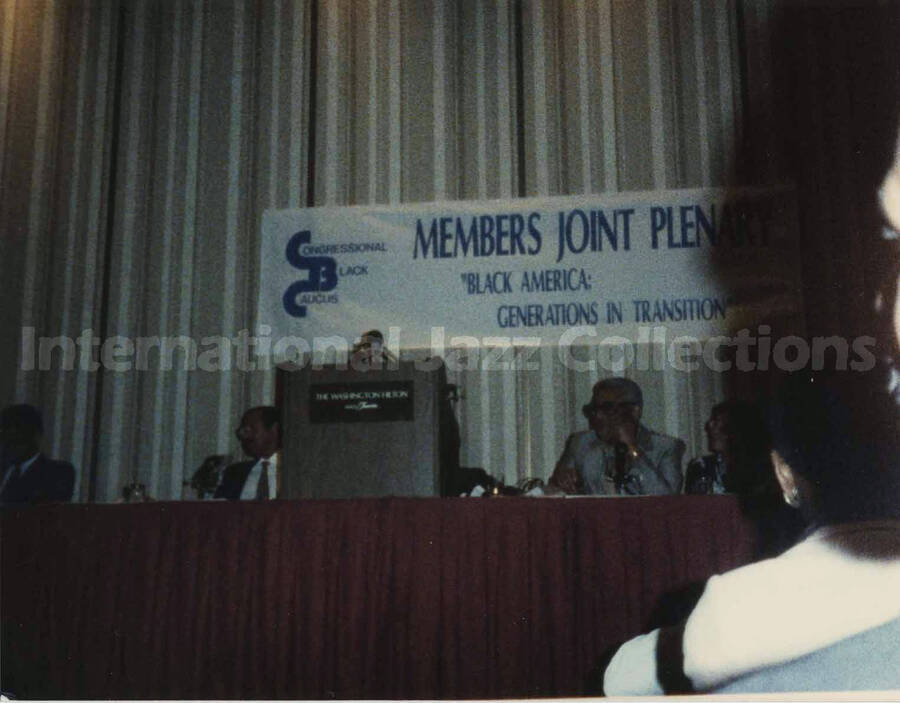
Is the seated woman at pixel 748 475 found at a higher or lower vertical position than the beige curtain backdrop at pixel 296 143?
lower

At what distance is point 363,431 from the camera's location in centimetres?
234

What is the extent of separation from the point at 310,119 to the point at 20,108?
1.49 m

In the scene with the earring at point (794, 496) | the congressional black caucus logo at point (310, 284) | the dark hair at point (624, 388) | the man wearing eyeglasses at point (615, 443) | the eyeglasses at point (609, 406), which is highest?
the congressional black caucus logo at point (310, 284)

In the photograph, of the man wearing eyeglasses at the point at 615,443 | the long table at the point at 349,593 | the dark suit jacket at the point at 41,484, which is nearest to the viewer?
the long table at the point at 349,593

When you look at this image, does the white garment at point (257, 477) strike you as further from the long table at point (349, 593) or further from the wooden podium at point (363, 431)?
the long table at point (349, 593)

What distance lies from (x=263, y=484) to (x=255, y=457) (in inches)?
9.6

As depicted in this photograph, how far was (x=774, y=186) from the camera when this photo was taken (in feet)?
12.5

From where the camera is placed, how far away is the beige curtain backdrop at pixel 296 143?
4016 millimetres

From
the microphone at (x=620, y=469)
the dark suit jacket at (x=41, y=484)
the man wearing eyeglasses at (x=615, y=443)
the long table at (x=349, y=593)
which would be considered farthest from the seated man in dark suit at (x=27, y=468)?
the microphone at (x=620, y=469)

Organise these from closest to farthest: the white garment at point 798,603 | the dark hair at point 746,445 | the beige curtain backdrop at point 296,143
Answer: the white garment at point 798,603 → the dark hair at point 746,445 → the beige curtain backdrop at point 296,143

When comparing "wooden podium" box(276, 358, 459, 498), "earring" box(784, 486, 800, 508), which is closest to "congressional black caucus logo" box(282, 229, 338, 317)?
"wooden podium" box(276, 358, 459, 498)

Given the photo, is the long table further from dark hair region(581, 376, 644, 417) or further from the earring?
dark hair region(581, 376, 644, 417)

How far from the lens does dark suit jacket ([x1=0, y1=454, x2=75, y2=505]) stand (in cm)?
316

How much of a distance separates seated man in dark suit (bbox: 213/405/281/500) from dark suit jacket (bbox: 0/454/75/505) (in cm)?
59
